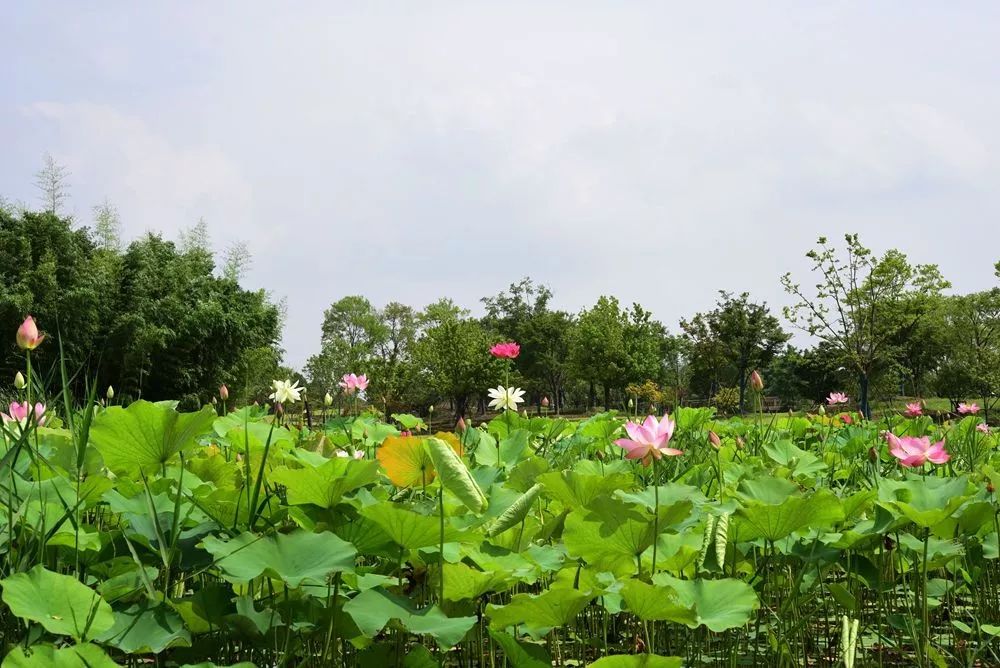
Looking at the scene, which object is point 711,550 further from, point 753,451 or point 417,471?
point 753,451

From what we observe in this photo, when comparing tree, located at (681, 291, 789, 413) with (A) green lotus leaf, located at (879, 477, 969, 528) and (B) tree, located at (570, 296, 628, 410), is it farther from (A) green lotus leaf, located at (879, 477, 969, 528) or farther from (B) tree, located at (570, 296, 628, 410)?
(A) green lotus leaf, located at (879, 477, 969, 528)

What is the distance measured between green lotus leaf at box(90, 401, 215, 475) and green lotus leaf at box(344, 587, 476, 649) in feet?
1.29

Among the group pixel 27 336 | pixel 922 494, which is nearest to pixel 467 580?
pixel 922 494

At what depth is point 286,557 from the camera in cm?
94

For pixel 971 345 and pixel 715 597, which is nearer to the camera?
pixel 715 597

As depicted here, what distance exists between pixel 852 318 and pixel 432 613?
27882 millimetres

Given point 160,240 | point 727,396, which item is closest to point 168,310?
point 160,240

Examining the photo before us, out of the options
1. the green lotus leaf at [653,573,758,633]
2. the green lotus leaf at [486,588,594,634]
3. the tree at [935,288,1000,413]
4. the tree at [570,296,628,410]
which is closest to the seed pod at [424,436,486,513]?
the green lotus leaf at [486,588,594,634]

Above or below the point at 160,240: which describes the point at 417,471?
below

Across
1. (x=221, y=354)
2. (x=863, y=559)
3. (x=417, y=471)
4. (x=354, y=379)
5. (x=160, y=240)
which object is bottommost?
(x=863, y=559)

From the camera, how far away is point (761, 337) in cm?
3838

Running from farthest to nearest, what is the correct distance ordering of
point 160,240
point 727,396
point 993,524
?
point 160,240 → point 727,396 → point 993,524

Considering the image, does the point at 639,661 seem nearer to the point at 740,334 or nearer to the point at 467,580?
the point at 467,580

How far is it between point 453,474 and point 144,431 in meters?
0.51
